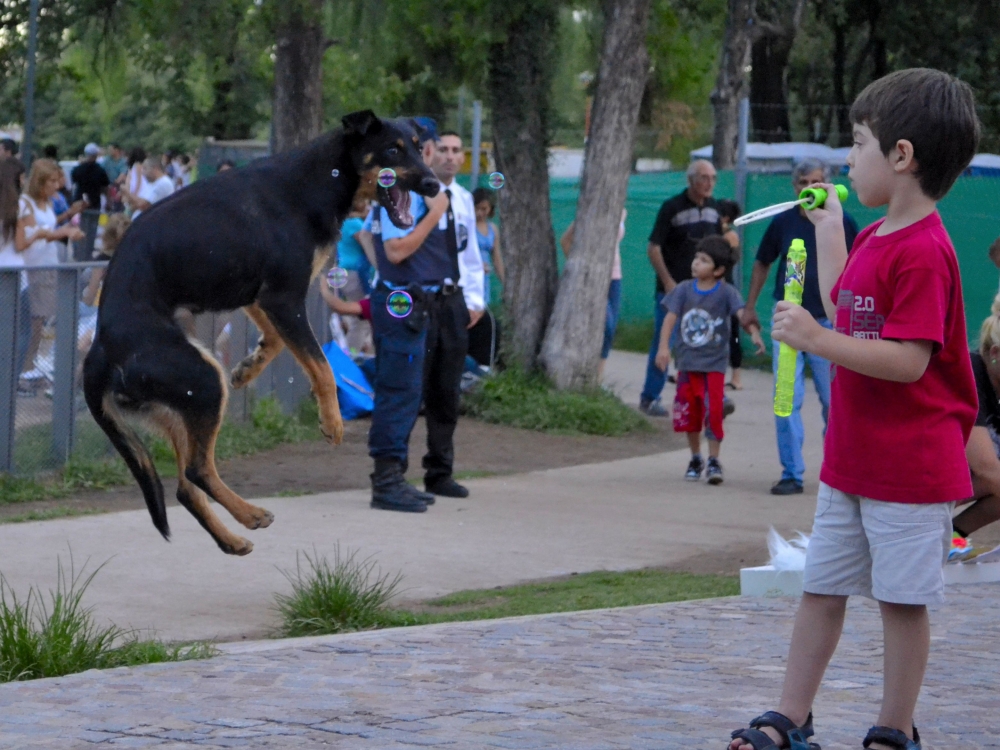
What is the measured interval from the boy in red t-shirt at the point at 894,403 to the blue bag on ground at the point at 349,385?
7.67 meters

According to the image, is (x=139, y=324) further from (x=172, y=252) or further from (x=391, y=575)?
(x=391, y=575)

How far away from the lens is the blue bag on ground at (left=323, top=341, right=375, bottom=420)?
11.3m

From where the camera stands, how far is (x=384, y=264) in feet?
26.6

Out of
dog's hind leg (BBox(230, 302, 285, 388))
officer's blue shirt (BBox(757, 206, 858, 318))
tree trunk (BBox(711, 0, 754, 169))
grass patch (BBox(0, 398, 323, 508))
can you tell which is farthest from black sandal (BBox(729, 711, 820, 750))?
tree trunk (BBox(711, 0, 754, 169))

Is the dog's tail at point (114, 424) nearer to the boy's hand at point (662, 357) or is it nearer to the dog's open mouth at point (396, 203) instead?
the dog's open mouth at point (396, 203)

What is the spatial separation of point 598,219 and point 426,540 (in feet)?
17.5

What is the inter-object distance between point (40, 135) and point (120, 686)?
5380 centimetres

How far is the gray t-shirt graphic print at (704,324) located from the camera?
9.79 metres

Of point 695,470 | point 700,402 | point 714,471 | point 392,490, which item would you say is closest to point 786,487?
point 714,471

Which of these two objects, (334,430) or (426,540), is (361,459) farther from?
(334,430)

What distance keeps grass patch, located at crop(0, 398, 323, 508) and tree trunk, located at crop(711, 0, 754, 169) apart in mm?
9795

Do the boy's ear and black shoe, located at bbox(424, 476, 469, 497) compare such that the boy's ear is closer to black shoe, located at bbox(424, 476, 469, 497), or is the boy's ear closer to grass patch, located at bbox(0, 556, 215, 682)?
grass patch, located at bbox(0, 556, 215, 682)

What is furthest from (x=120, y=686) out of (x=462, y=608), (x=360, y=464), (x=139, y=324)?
(x=360, y=464)

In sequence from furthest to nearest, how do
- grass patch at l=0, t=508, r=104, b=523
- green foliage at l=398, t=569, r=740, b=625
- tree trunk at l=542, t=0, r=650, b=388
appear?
tree trunk at l=542, t=0, r=650, b=388
grass patch at l=0, t=508, r=104, b=523
green foliage at l=398, t=569, r=740, b=625
